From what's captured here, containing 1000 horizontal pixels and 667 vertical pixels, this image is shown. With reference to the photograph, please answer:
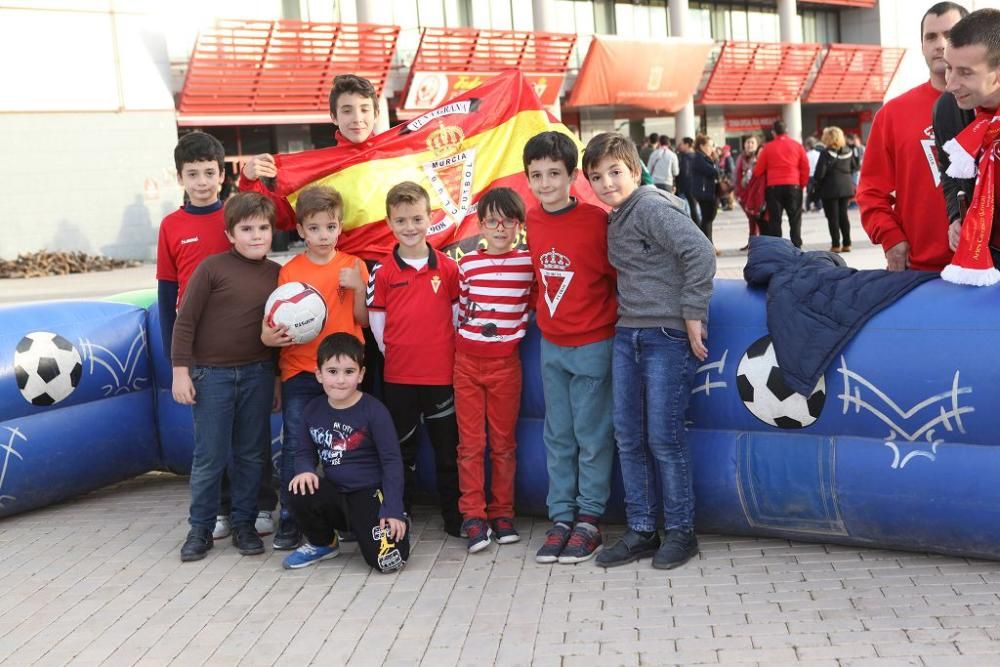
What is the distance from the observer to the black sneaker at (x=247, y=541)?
4934mm

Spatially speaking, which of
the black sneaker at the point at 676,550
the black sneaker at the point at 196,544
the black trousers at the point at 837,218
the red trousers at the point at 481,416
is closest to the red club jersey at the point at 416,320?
the red trousers at the point at 481,416

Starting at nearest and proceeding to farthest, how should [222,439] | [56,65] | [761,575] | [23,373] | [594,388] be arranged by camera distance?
[761,575]
[594,388]
[222,439]
[23,373]
[56,65]

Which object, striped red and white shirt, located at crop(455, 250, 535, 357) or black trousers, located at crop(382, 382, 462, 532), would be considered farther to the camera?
black trousers, located at crop(382, 382, 462, 532)

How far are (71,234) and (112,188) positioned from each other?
113 cm

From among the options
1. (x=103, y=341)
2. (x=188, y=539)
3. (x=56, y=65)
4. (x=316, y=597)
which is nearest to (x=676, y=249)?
(x=316, y=597)

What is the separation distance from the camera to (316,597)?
14.3 ft

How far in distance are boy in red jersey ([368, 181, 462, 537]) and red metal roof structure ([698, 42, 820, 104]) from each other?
87.2 ft

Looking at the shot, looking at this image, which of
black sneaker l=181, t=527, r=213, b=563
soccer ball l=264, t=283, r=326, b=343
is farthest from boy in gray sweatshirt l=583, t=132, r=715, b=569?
black sneaker l=181, t=527, r=213, b=563

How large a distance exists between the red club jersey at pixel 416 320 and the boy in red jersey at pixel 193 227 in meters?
0.82

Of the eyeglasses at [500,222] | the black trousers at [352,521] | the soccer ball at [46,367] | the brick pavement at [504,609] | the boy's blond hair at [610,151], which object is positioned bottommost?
the brick pavement at [504,609]

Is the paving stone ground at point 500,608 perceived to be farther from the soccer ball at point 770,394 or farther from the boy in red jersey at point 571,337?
the soccer ball at point 770,394

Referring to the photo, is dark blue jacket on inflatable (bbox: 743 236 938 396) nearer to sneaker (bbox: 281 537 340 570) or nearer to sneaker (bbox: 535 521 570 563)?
sneaker (bbox: 535 521 570 563)

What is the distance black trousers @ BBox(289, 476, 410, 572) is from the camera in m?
4.56

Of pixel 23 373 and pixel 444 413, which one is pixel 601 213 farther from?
pixel 23 373
